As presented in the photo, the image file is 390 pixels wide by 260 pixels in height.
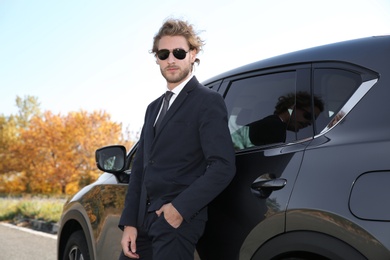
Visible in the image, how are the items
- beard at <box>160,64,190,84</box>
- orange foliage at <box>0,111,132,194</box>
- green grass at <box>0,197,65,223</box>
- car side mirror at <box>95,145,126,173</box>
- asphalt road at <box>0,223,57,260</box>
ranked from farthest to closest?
orange foliage at <box>0,111,132,194</box>, green grass at <box>0,197,65,223</box>, asphalt road at <box>0,223,57,260</box>, car side mirror at <box>95,145,126,173</box>, beard at <box>160,64,190,84</box>

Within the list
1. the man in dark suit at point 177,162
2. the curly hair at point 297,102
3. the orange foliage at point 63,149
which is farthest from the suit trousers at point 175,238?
the orange foliage at point 63,149

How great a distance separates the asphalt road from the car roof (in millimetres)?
6316

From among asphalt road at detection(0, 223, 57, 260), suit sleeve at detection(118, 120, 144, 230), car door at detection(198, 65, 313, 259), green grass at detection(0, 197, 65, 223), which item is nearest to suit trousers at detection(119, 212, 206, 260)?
car door at detection(198, 65, 313, 259)

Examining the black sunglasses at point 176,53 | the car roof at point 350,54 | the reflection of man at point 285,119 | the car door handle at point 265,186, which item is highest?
the black sunglasses at point 176,53

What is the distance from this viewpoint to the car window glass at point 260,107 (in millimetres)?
2455

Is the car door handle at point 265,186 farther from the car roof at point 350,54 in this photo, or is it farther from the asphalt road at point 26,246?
the asphalt road at point 26,246

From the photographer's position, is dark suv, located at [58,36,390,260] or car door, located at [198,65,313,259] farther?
car door, located at [198,65,313,259]

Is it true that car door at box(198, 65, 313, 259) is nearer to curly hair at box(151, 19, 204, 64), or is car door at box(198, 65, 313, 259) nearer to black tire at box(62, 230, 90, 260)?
curly hair at box(151, 19, 204, 64)

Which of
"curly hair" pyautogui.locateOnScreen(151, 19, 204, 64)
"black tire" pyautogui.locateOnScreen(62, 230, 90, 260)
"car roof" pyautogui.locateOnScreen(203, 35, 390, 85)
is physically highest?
"curly hair" pyautogui.locateOnScreen(151, 19, 204, 64)

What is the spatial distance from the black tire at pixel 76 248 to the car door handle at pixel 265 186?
75.6 inches

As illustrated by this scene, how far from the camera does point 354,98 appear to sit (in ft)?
6.83

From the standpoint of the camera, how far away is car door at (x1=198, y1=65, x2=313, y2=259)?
83.3 inches

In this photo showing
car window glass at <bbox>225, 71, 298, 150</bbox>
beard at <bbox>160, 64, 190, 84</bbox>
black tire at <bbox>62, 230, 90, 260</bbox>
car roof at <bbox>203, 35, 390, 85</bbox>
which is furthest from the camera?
black tire at <bbox>62, 230, 90, 260</bbox>

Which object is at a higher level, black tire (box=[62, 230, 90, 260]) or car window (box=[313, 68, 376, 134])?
car window (box=[313, 68, 376, 134])
